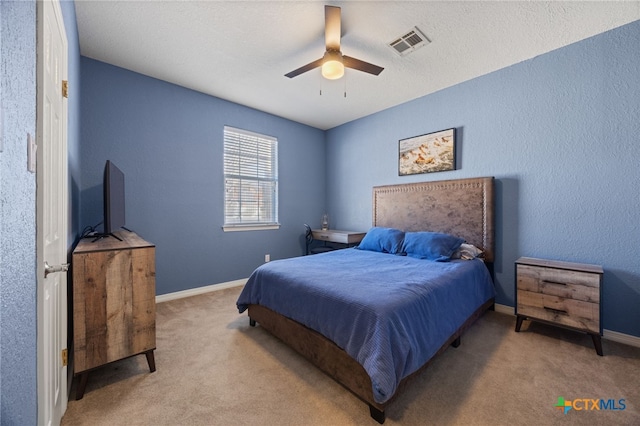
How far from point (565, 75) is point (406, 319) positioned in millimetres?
2980

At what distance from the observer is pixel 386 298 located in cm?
172

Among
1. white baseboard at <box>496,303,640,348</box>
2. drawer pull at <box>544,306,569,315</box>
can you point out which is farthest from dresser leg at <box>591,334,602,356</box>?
white baseboard at <box>496,303,640,348</box>

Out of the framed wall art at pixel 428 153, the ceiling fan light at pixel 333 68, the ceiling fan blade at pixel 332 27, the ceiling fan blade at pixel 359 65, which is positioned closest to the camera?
the ceiling fan blade at pixel 332 27

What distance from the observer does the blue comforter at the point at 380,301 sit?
59.1 inches

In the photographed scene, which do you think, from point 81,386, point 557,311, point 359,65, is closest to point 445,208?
point 557,311

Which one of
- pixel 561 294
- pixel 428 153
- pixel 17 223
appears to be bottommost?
pixel 561 294

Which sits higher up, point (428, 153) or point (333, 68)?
point (333, 68)

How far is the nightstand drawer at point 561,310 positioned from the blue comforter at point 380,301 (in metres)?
0.37

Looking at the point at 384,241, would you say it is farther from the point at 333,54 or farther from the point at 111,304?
the point at 111,304

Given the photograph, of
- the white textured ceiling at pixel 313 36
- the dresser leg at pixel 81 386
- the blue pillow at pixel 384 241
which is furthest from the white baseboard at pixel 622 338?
the dresser leg at pixel 81 386

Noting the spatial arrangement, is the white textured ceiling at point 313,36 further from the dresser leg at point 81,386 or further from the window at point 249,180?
the dresser leg at point 81,386

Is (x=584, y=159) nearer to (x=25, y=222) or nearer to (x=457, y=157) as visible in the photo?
(x=457, y=157)

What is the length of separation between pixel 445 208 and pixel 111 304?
3495 mm

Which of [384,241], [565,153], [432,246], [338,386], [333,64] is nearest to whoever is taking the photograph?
[338,386]
